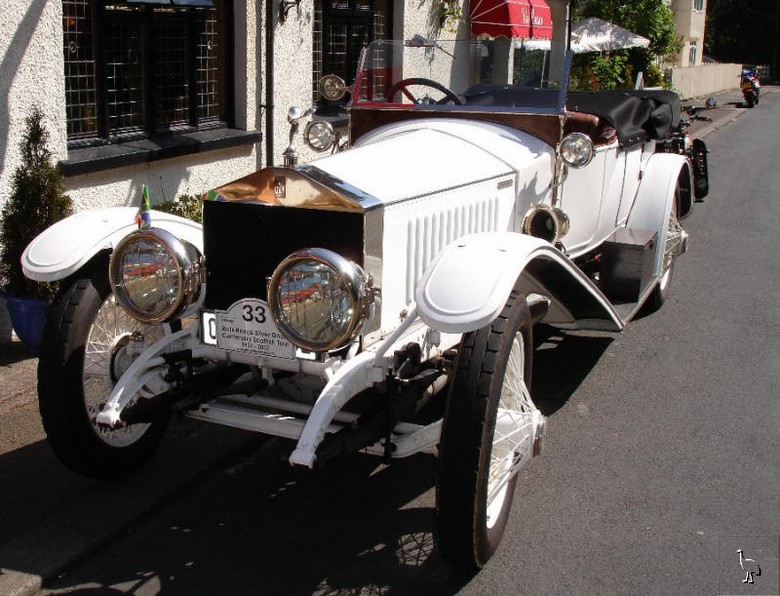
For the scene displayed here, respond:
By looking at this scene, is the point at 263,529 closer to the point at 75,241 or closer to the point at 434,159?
the point at 75,241

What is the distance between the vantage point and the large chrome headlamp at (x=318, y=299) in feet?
10.6

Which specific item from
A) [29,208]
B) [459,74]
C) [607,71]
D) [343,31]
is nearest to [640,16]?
[607,71]

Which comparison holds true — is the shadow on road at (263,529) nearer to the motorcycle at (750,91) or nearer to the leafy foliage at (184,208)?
the leafy foliage at (184,208)

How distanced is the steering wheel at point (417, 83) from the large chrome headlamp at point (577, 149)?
72 cm

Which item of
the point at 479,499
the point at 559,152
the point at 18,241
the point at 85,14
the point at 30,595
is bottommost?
the point at 30,595

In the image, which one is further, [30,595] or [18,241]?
[18,241]

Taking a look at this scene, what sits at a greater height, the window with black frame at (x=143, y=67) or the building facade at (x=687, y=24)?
the building facade at (x=687, y=24)

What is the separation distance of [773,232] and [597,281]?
4811mm

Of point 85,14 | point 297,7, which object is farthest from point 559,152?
point 297,7

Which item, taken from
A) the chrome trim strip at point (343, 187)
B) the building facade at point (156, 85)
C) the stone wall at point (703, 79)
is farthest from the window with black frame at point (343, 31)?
the stone wall at point (703, 79)

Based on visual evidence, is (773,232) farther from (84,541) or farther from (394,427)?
(84,541)

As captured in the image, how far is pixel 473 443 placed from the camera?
10.3ft

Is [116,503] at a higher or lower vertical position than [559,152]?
lower

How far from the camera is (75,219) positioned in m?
4.10
